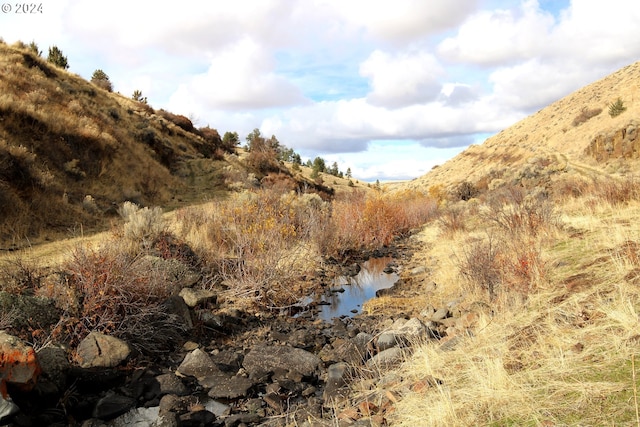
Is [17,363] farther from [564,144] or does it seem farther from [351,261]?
[564,144]

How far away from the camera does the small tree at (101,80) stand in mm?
33044

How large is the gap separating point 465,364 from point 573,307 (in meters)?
1.57

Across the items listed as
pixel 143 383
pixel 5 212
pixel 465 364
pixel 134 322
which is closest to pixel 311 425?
pixel 465 364

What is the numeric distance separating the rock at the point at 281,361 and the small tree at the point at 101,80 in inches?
1259

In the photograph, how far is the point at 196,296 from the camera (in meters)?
8.69

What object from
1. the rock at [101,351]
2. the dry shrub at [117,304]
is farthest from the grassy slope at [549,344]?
the dry shrub at [117,304]

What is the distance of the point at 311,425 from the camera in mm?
4562

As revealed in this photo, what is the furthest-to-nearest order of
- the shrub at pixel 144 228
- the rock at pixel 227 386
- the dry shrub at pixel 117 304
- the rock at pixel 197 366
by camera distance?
the shrub at pixel 144 228 → the dry shrub at pixel 117 304 → the rock at pixel 197 366 → the rock at pixel 227 386

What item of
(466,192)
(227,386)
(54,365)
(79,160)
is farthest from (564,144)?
(54,365)

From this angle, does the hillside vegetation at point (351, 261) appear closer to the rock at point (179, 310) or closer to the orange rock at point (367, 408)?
the orange rock at point (367, 408)

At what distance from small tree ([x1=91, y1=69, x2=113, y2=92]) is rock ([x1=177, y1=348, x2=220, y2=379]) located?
3174cm

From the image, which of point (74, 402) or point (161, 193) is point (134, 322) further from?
point (161, 193)

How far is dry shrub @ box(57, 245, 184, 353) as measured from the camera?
6.61 m

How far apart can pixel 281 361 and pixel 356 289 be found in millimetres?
4971
